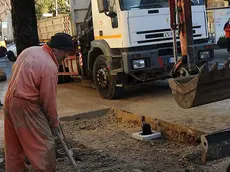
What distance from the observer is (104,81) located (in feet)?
34.3

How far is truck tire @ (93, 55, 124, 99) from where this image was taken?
10.2m

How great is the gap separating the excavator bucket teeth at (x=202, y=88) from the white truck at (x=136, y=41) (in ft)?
12.9

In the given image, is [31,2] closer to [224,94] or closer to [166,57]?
[224,94]

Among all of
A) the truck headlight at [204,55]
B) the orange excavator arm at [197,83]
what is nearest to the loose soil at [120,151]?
the orange excavator arm at [197,83]

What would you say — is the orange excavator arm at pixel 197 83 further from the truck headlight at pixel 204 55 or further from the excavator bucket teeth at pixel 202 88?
the truck headlight at pixel 204 55

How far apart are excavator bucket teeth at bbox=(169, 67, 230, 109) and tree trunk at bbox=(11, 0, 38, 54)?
7.37 ft

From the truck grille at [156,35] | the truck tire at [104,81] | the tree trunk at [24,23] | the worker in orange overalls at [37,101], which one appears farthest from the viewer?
the truck tire at [104,81]

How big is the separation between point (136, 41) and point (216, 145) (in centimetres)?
482

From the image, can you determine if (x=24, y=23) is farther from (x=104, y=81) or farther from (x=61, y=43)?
(x=104, y=81)

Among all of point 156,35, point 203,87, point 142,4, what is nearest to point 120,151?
point 203,87

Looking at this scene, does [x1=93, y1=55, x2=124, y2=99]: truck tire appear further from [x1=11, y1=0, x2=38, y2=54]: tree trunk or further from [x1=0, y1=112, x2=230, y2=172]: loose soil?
[x1=11, y1=0, x2=38, y2=54]: tree trunk

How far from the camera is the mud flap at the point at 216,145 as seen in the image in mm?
5117

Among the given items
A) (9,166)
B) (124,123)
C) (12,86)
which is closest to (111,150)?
(124,123)

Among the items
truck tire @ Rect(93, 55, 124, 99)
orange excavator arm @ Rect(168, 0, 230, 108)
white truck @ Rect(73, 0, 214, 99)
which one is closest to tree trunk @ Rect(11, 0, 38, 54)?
orange excavator arm @ Rect(168, 0, 230, 108)
